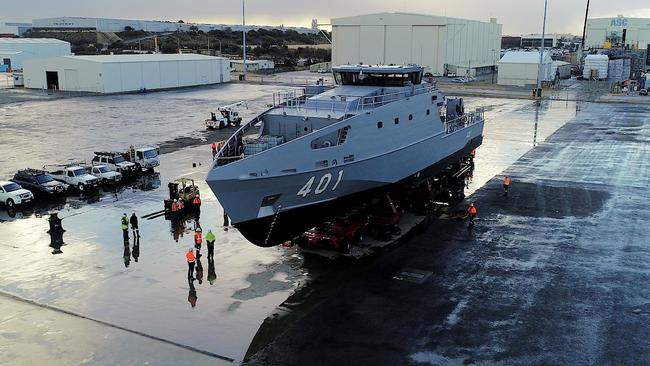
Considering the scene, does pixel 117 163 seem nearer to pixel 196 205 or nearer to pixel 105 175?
pixel 105 175

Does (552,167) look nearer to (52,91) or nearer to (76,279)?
(76,279)

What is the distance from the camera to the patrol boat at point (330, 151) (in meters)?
16.5

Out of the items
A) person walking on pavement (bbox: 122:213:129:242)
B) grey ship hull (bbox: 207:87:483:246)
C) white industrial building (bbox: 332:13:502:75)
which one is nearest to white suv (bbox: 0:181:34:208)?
person walking on pavement (bbox: 122:213:129:242)

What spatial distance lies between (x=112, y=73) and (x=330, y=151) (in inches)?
2279

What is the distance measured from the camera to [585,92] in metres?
74.5

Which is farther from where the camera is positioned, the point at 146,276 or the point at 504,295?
the point at 146,276

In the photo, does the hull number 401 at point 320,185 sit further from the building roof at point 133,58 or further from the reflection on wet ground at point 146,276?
the building roof at point 133,58

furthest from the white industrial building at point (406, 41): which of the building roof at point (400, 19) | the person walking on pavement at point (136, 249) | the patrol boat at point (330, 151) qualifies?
the person walking on pavement at point (136, 249)

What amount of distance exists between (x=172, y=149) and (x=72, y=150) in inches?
232

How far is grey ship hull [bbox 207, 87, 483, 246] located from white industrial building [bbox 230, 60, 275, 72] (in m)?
86.7

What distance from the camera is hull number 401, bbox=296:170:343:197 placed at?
1745cm

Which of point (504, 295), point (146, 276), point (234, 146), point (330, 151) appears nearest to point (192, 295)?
point (146, 276)

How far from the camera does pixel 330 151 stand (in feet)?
59.5

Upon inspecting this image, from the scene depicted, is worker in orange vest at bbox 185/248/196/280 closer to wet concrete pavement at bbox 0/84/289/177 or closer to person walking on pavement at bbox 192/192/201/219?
person walking on pavement at bbox 192/192/201/219
